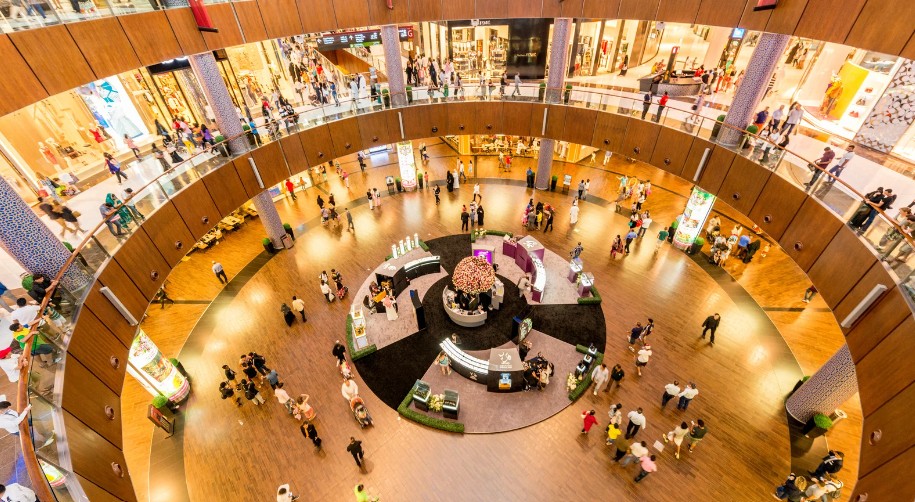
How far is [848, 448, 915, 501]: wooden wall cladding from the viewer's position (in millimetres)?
6395

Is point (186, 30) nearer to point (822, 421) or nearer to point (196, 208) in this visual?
point (196, 208)

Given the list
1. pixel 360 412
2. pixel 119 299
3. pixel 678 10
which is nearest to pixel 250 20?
pixel 119 299

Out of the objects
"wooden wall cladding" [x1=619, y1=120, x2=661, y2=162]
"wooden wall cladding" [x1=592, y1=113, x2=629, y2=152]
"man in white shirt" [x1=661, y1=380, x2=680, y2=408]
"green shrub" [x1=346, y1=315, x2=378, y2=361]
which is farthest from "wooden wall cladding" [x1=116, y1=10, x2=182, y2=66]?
"man in white shirt" [x1=661, y1=380, x2=680, y2=408]

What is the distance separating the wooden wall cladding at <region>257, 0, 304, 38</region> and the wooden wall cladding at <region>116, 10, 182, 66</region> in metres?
3.67

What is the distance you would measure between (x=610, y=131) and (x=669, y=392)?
39.4 ft

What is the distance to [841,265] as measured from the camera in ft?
32.6

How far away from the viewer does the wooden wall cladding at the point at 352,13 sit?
16.1m

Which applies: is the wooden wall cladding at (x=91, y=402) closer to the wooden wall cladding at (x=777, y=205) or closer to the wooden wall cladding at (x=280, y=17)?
the wooden wall cladding at (x=280, y=17)

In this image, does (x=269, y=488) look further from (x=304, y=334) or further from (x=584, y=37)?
(x=584, y=37)

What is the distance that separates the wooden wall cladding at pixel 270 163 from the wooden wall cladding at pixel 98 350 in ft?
28.9

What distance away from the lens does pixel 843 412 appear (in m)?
11.6

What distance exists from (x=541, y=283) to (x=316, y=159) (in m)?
12.3

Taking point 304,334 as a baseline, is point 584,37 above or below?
above

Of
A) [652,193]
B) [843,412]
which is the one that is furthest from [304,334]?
[652,193]
